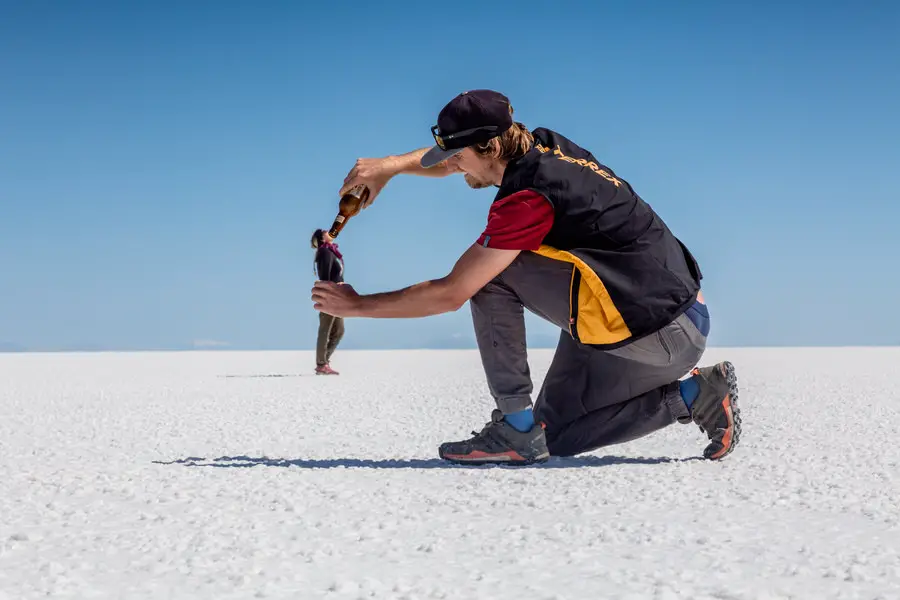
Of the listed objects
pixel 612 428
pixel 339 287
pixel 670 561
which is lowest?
pixel 670 561

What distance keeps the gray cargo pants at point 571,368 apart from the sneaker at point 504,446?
7cm

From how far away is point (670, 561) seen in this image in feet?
5.84

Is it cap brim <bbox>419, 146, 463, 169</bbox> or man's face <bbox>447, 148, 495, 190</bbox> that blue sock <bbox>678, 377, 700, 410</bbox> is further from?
cap brim <bbox>419, 146, 463, 169</bbox>

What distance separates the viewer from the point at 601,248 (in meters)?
2.78

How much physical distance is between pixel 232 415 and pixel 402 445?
1672 millimetres

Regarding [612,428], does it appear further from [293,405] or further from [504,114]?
[293,405]

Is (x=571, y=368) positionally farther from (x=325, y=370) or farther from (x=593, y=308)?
(x=325, y=370)

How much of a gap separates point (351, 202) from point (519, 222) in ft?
3.02

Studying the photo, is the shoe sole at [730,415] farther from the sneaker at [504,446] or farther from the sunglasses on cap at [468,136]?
the sunglasses on cap at [468,136]

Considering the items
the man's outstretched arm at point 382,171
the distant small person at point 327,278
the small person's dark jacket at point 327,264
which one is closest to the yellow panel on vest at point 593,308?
the man's outstretched arm at point 382,171

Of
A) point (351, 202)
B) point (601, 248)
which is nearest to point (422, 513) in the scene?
point (601, 248)

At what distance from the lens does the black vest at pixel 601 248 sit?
2713 millimetres

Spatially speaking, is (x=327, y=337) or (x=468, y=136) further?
(x=327, y=337)

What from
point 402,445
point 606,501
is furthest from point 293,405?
point 606,501
